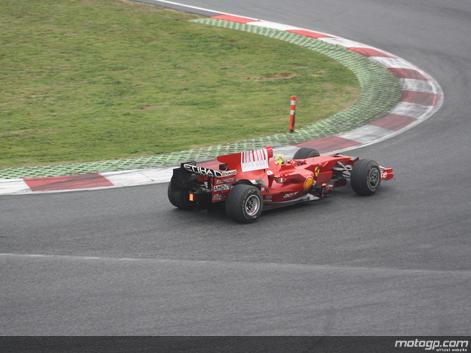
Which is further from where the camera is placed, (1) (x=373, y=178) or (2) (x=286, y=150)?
(2) (x=286, y=150)

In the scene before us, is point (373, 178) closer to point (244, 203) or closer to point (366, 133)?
point (244, 203)

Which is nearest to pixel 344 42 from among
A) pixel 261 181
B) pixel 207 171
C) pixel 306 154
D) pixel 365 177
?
pixel 306 154

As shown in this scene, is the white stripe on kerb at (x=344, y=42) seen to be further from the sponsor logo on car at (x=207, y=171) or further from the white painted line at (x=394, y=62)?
the sponsor logo on car at (x=207, y=171)

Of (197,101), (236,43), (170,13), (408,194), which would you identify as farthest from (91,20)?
(408,194)

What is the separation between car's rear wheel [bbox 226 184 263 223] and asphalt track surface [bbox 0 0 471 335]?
0.16 metres

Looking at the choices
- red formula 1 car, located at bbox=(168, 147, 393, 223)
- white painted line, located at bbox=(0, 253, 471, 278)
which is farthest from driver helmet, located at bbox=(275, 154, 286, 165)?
white painted line, located at bbox=(0, 253, 471, 278)

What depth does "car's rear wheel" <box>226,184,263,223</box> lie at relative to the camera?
498 inches

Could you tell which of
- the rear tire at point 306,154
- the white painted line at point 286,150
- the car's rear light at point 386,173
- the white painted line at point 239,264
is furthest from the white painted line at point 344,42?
the white painted line at point 239,264

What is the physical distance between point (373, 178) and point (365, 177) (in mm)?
311

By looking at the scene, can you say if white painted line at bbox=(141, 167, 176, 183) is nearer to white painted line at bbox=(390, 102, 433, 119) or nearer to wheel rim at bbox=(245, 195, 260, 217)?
wheel rim at bbox=(245, 195, 260, 217)

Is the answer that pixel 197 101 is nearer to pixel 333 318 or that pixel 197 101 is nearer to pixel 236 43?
pixel 236 43

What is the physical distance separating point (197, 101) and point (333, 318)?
11.6 meters

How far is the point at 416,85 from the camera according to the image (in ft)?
71.9

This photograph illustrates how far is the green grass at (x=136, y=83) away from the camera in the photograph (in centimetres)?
1784
